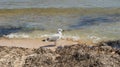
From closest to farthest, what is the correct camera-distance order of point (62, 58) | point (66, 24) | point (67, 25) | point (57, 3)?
point (62, 58) → point (67, 25) → point (66, 24) → point (57, 3)

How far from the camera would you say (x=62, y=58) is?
7992mm

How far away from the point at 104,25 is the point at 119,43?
→ 7.94 feet

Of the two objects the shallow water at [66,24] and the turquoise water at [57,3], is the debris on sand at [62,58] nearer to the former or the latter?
the shallow water at [66,24]

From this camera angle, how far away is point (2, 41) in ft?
36.4

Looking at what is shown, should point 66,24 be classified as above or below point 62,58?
below

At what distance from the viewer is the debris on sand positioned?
25.0 feet

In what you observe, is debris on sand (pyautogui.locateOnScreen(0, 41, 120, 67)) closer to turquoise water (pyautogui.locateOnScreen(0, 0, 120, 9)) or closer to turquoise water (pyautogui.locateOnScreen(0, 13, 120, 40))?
turquoise water (pyautogui.locateOnScreen(0, 13, 120, 40))

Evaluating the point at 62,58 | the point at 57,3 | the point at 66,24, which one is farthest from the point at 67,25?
the point at 62,58

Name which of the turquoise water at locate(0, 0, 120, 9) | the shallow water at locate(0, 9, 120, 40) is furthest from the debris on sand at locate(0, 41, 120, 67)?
the turquoise water at locate(0, 0, 120, 9)

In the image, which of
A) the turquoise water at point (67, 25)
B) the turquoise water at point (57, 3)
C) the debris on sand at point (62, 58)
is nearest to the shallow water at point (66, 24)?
the turquoise water at point (67, 25)

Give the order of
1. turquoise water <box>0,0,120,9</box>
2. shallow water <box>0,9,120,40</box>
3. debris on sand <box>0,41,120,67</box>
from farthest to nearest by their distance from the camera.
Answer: turquoise water <box>0,0,120,9</box> < shallow water <box>0,9,120,40</box> < debris on sand <box>0,41,120,67</box>

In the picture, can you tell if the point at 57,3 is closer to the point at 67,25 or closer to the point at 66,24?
the point at 66,24

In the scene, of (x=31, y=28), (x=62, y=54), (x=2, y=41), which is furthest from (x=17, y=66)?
(x=31, y=28)

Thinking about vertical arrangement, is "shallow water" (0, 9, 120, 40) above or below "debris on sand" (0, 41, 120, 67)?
below
